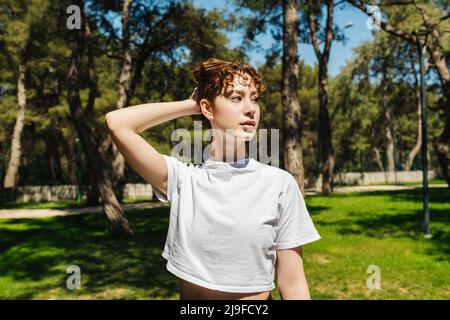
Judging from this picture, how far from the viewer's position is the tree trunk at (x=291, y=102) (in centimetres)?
1261

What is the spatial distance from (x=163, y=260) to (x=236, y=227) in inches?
329

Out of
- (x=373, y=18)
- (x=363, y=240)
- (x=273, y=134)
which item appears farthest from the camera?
(x=373, y=18)

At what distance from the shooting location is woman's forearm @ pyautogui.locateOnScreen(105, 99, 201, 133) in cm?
165

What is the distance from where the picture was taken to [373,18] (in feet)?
51.7

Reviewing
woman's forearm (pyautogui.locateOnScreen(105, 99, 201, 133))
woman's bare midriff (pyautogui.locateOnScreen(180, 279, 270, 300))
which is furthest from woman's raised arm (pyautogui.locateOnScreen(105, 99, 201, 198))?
woman's bare midriff (pyautogui.locateOnScreen(180, 279, 270, 300))

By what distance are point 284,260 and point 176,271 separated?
1.31ft

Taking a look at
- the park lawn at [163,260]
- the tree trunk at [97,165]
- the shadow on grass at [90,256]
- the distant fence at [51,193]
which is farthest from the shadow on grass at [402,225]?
the distant fence at [51,193]

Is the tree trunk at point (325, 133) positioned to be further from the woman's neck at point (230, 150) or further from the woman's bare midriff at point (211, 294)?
the woman's bare midriff at point (211, 294)

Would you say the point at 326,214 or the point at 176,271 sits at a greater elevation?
the point at 176,271

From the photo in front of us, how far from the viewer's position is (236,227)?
5.08 ft

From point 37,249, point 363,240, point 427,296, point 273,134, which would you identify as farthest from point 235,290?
point 37,249

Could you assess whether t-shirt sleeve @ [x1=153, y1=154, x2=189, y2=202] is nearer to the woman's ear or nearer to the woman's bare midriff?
the woman's ear

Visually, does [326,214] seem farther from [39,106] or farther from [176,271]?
[39,106]

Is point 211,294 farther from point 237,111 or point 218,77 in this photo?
point 218,77
